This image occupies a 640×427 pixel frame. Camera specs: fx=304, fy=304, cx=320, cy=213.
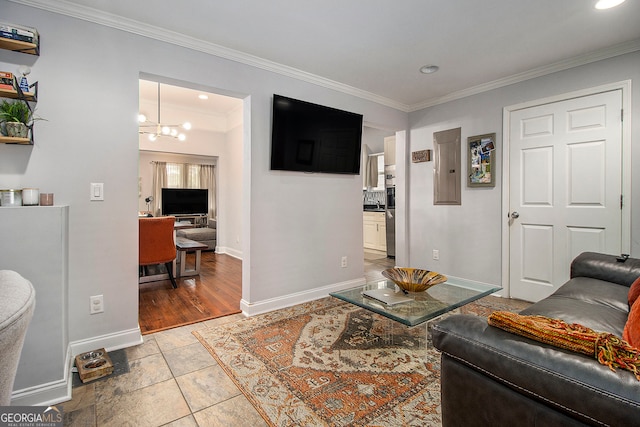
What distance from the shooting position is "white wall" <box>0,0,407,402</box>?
203 centimetres

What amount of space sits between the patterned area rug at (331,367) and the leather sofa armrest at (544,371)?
694 millimetres

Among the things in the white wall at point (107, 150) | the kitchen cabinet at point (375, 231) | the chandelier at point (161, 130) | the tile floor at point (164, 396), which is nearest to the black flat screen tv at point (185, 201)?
the chandelier at point (161, 130)

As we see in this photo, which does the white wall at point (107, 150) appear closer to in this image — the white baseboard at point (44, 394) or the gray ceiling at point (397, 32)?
the gray ceiling at point (397, 32)

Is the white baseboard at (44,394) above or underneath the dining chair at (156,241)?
underneath

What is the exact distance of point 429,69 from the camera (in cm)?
316

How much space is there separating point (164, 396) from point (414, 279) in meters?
1.79

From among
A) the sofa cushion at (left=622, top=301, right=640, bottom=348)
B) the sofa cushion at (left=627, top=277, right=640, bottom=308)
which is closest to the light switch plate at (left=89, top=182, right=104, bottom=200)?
the sofa cushion at (left=622, top=301, right=640, bottom=348)

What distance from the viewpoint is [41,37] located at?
6.60ft

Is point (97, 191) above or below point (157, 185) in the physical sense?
below

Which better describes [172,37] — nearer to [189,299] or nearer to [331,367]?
[189,299]

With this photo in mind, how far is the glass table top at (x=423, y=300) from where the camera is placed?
1.86 metres

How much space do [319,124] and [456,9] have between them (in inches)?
62.6

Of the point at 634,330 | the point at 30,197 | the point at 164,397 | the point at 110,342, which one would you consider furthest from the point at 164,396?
the point at 634,330

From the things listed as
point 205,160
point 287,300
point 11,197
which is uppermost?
point 205,160
